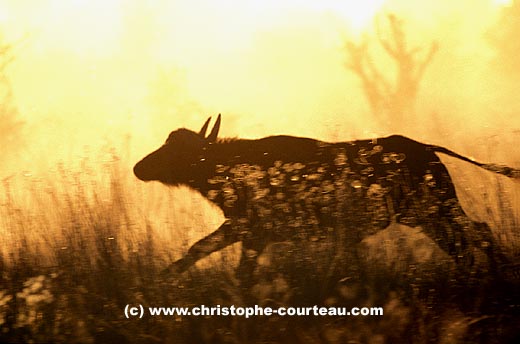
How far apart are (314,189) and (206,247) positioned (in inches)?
31.1

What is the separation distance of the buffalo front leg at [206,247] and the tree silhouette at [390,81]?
4.05 feet

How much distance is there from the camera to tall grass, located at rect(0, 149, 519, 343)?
4973mm

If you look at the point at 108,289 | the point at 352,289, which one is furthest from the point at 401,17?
the point at 108,289

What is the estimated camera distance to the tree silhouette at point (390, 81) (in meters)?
5.31

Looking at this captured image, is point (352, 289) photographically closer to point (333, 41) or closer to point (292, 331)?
point (292, 331)

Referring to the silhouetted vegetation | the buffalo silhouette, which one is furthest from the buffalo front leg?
the silhouetted vegetation

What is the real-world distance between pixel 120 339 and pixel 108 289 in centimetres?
33

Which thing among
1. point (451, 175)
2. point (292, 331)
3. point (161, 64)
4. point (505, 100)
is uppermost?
point (161, 64)

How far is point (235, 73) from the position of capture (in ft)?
17.7

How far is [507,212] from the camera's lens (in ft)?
16.9

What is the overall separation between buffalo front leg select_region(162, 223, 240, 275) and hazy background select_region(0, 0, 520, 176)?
2.19 feet

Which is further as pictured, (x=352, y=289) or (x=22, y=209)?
(x=22, y=209)

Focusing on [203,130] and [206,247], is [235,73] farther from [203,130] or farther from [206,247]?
[206,247]

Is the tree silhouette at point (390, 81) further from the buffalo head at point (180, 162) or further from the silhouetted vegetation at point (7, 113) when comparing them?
the silhouetted vegetation at point (7, 113)
